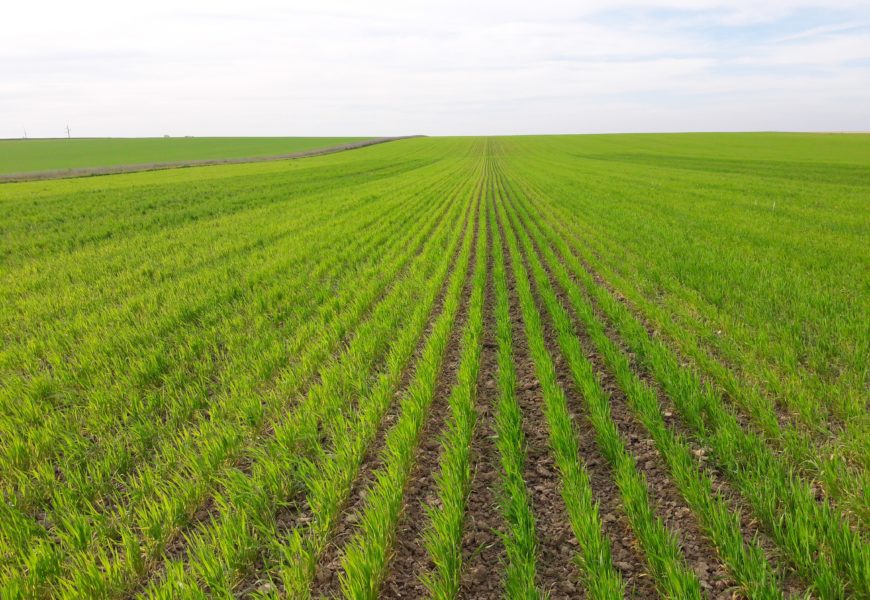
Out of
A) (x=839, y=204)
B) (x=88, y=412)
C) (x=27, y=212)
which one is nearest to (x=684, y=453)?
(x=88, y=412)

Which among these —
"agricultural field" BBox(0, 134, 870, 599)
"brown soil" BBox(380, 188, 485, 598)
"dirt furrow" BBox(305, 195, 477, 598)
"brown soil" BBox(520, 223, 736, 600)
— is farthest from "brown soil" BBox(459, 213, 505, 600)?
"brown soil" BBox(520, 223, 736, 600)

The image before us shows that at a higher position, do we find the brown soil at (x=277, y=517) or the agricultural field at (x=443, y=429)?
the agricultural field at (x=443, y=429)

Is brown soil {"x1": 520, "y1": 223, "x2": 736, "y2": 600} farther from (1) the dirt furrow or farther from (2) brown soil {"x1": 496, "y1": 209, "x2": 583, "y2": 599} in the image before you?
(1) the dirt furrow

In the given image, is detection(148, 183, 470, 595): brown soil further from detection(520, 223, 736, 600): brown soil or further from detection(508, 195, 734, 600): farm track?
detection(520, 223, 736, 600): brown soil

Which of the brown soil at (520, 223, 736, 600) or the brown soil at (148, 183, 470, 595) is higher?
the brown soil at (520, 223, 736, 600)

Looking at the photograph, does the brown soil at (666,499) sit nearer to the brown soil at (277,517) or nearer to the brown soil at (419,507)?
the brown soil at (419,507)

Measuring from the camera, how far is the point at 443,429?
408cm

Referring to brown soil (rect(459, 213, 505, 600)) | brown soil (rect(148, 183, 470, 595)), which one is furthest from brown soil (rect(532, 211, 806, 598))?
brown soil (rect(148, 183, 470, 595))

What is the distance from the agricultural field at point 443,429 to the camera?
8.57 feet

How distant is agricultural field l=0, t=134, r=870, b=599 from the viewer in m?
2.61

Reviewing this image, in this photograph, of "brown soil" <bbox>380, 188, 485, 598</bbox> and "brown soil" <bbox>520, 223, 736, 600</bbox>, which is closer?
"brown soil" <bbox>520, 223, 736, 600</bbox>

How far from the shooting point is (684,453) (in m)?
3.37

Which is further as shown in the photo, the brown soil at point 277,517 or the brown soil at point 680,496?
the brown soil at point 277,517

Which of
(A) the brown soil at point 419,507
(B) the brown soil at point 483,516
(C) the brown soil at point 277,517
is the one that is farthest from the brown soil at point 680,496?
(C) the brown soil at point 277,517
